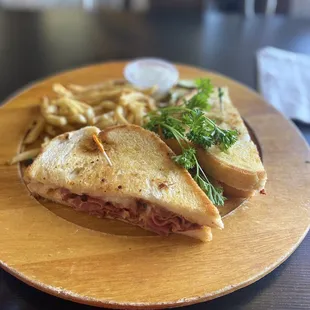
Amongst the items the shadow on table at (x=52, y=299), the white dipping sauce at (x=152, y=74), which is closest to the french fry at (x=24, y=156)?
the shadow on table at (x=52, y=299)

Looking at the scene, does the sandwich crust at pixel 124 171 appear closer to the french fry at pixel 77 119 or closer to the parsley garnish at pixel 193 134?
the parsley garnish at pixel 193 134

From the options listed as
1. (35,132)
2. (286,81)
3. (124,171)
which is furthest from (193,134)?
(286,81)

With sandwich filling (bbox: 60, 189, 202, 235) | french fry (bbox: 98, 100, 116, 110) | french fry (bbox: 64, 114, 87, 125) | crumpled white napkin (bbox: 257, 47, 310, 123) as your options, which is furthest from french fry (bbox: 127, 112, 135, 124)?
crumpled white napkin (bbox: 257, 47, 310, 123)

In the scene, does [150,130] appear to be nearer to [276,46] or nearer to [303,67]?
[303,67]

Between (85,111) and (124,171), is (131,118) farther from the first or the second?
(124,171)

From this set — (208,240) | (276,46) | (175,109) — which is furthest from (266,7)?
(208,240)

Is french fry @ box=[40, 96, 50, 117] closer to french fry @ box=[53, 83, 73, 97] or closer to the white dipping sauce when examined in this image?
french fry @ box=[53, 83, 73, 97]
